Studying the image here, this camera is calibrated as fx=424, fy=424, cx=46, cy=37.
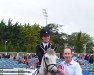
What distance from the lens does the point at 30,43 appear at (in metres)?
93.7

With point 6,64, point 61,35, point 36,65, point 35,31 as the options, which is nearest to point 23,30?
point 35,31

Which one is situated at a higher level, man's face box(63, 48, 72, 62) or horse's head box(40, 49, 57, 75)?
man's face box(63, 48, 72, 62)

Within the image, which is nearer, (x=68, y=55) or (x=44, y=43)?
(x=68, y=55)

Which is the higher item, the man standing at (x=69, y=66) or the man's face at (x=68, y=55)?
the man's face at (x=68, y=55)

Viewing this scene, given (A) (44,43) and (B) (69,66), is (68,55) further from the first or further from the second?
(A) (44,43)

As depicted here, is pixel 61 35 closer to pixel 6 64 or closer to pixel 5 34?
pixel 5 34

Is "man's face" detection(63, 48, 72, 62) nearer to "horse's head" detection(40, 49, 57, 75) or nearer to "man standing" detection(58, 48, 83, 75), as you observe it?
"man standing" detection(58, 48, 83, 75)

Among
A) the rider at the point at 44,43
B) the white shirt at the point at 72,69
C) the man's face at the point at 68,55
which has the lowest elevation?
the white shirt at the point at 72,69

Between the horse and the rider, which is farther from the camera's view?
the rider

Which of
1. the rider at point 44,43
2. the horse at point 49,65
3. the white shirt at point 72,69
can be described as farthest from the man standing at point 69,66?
the rider at point 44,43

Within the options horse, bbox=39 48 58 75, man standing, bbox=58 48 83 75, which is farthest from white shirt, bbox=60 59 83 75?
horse, bbox=39 48 58 75

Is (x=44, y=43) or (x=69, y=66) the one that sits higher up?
(x=44, y=43)

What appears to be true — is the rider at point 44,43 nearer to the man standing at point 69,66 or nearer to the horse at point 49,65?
the horse at point 49,65

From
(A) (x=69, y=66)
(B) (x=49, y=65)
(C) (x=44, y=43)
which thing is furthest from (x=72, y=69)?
(C) (x=44, y=43)
